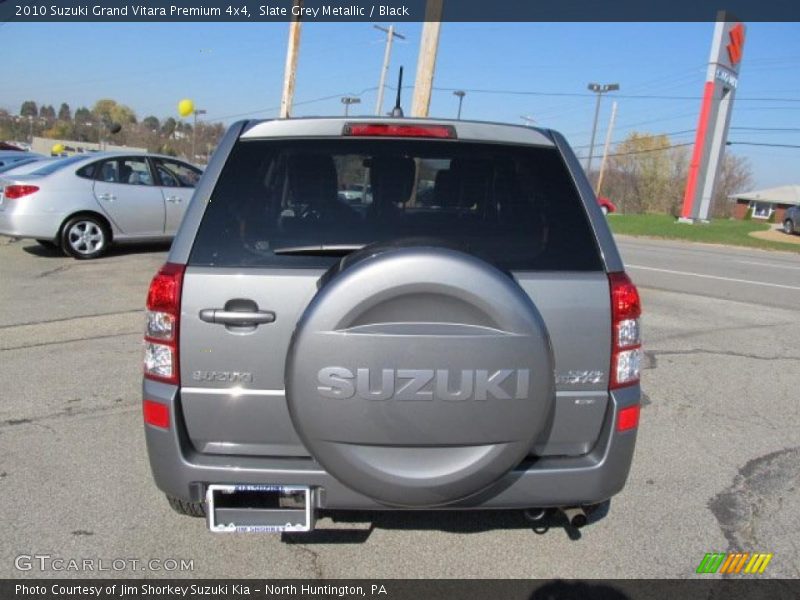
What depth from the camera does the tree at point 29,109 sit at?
120 metres

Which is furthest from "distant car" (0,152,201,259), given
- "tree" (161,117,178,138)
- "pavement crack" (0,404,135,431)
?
"tree" (161,117,178,138)

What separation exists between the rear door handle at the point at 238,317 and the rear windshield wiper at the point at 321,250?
0.24m

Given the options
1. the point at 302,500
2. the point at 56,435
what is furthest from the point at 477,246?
the point at 56,435

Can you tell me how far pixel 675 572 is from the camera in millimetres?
2754

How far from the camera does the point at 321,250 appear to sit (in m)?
2.37

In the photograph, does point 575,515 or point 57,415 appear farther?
point 57,415

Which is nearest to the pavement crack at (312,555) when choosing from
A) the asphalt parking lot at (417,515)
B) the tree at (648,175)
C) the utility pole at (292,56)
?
the asphalt parking lot at (417,515)

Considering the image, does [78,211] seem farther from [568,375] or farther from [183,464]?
[568,375]

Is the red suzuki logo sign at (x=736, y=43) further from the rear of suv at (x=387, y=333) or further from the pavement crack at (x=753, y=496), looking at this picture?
the rear of suv at (x=387, y=333)

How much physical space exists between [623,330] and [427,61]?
1139 centimetres

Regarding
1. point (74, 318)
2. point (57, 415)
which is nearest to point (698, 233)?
point (74, 318)

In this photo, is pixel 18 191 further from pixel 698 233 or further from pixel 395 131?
pixel 698 233

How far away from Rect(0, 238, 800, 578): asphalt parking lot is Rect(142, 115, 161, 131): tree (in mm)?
105945

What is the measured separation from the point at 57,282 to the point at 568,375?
778 centimetres
